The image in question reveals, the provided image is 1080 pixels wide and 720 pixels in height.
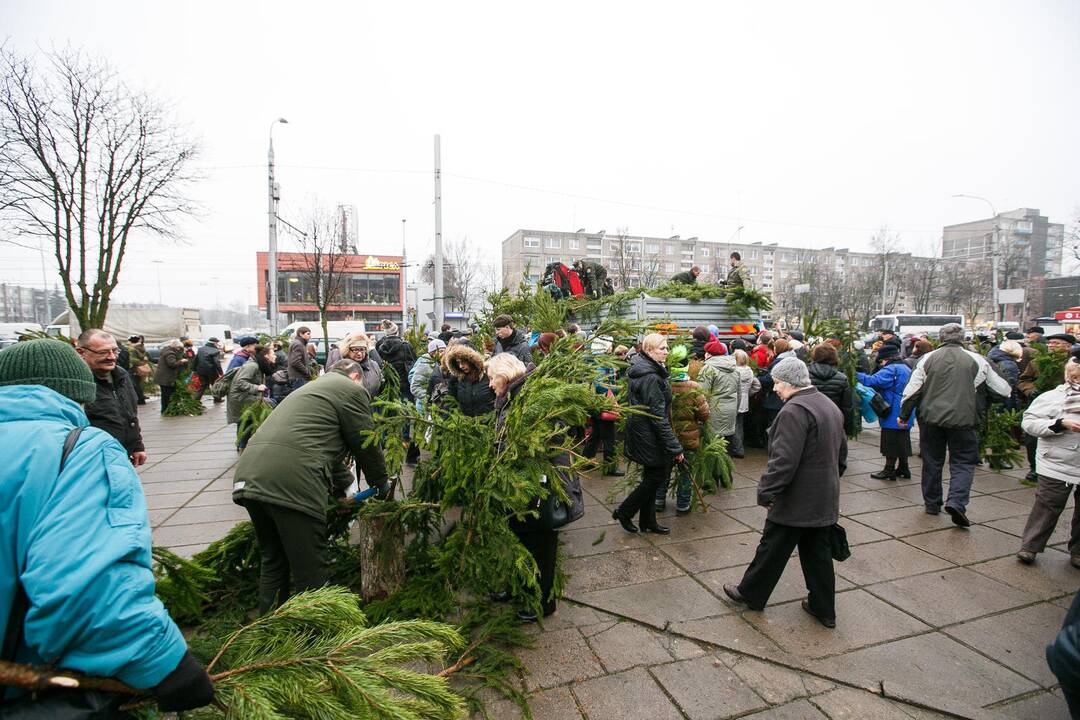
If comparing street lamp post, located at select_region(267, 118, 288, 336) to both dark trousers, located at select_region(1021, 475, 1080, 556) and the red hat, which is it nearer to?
the red hat

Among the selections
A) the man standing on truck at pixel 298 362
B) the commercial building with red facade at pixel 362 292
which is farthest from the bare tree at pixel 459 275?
the man standing on truck at pixel 298 362

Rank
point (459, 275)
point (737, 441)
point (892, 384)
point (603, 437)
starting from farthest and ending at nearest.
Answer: point (459, 275)
point (603, 437)
point (737, 441)
point (892, 384)

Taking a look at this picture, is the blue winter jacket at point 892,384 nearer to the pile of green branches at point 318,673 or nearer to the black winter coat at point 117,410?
the pile of green branches at point 318,673

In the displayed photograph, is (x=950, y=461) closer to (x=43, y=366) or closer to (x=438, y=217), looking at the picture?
(x=43, y=366)

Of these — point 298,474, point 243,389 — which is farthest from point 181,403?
point 298,474

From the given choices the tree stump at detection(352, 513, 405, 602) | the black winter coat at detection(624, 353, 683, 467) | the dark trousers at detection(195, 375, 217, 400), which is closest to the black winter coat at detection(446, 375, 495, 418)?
the tree stump at detection(352, 513, 405, 602)

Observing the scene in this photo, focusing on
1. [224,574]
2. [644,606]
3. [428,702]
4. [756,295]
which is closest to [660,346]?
[644,606]

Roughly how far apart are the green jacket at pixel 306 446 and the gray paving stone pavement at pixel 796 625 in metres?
1.63

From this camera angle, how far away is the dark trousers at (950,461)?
5.06 m

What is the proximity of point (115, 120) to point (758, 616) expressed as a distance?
1878 centimetres

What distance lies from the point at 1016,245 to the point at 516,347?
68.3m

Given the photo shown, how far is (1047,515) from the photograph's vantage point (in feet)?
13.8

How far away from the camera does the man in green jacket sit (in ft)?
9.74

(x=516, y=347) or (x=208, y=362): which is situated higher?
(x=516, y=347)
